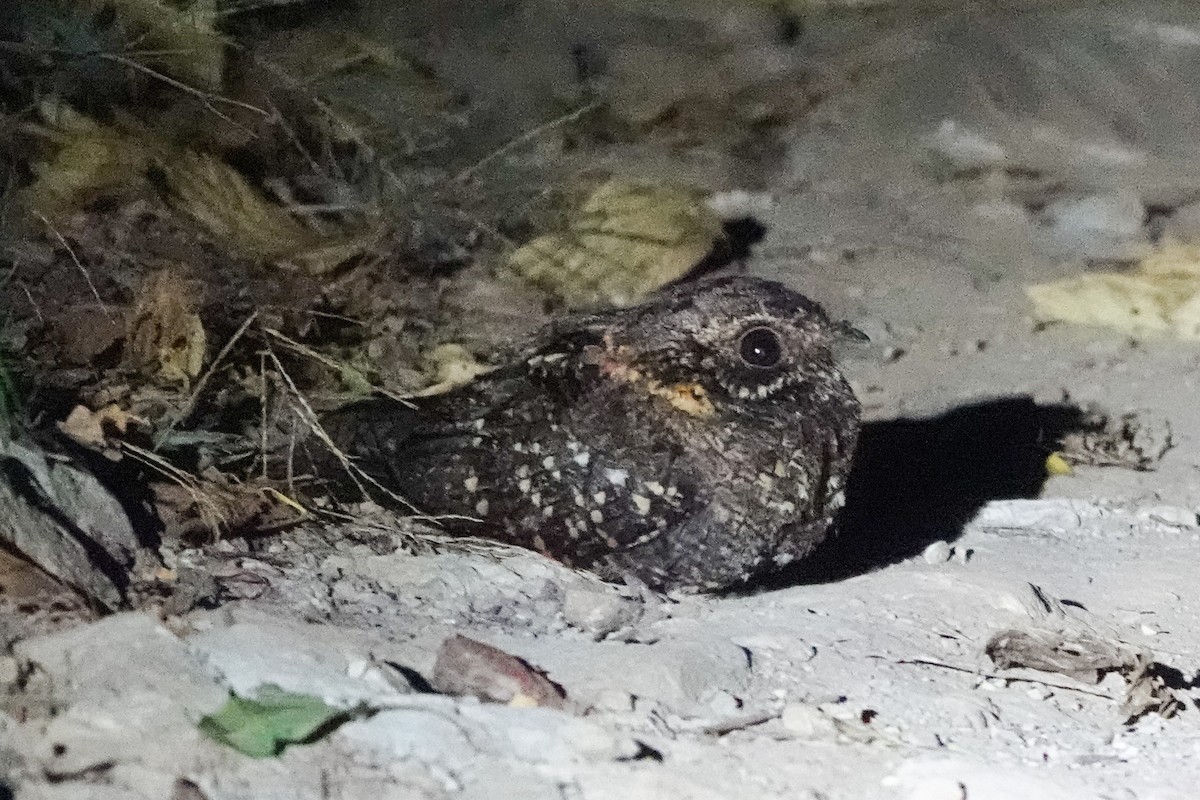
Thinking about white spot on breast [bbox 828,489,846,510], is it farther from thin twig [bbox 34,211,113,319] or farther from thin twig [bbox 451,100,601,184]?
thin twig [bbox 451,100,601,184]

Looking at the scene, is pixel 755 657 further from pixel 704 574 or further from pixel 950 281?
pixel 950 281

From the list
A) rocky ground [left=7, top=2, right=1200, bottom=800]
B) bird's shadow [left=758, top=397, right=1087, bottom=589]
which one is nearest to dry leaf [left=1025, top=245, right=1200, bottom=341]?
rocky ground [left=7, top=2, right=1200, bottom=800]

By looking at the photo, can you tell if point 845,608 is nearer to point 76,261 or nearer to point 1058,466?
point 1058,466

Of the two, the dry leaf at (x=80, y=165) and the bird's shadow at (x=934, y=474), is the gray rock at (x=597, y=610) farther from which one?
the dry leaf at (x=80, y=165)

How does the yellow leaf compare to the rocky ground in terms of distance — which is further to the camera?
the yellow leaf

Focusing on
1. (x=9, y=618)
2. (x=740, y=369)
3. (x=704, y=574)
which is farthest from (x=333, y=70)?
(x=9, y=618)

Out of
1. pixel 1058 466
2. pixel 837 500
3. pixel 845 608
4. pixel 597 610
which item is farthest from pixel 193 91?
pixel 1058 466
